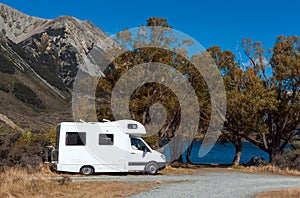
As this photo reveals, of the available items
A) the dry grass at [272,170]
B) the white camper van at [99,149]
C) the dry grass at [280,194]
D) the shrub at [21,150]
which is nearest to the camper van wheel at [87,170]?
the white camper van at [99,149]

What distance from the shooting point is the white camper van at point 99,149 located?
18.9 meters

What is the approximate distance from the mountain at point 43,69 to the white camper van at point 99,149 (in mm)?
8691

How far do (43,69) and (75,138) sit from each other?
11823 centimetres

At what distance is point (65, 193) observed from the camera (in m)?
12.1

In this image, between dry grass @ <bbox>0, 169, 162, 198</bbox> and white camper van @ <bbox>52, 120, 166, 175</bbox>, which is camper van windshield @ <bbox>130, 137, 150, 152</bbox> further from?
dry grass @ <bbox>0, 169, 162, 198</bbox>

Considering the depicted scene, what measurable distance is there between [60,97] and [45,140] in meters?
87.6

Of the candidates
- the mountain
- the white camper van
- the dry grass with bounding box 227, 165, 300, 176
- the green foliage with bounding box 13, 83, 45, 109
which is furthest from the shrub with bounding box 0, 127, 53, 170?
the green foliage with bounding box 13, 83, 45, 109

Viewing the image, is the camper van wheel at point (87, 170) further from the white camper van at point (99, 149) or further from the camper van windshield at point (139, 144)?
the camper van windshield at point (139, 144)

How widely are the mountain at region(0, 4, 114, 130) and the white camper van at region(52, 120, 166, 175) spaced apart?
8.69m

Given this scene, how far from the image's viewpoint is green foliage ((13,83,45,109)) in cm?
8981

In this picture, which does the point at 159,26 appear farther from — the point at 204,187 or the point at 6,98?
the point at 6,98

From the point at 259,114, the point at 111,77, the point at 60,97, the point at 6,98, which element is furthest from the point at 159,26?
the point at 60,97

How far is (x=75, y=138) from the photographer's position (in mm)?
19016

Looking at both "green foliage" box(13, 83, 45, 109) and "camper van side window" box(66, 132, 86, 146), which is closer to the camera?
"camper van side window" box(66, 132, 86, 146)
